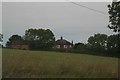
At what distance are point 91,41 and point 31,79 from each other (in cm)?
8784

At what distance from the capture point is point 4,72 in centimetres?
1271

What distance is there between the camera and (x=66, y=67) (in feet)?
51.4

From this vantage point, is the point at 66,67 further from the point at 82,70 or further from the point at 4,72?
the point at 4,72

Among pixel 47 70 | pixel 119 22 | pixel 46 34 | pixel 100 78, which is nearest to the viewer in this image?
pixel 100 78

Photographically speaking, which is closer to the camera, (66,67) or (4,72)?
(4,72)

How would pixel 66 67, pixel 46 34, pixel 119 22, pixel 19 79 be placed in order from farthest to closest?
pixel 46 34, pixel 119 22, pixel 66 67, pixel 19 79

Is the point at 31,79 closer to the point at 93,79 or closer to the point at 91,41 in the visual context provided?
the point at 93,79

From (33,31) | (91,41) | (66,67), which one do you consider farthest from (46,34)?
(66,67)

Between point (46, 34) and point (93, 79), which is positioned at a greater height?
point (46, 34)

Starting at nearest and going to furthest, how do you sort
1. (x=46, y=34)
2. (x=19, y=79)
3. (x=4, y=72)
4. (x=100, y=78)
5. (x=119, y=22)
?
(x=19, y=79) → (x=4, y=72) → (x=100, y=78) → (x=119, y=22) → (x=46, y=34)

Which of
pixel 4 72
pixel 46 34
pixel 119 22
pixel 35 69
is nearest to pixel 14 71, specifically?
pixel 4 72

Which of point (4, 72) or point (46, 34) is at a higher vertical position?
point (46, 34)

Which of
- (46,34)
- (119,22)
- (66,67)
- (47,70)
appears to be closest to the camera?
(47,70)

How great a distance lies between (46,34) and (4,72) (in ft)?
268
